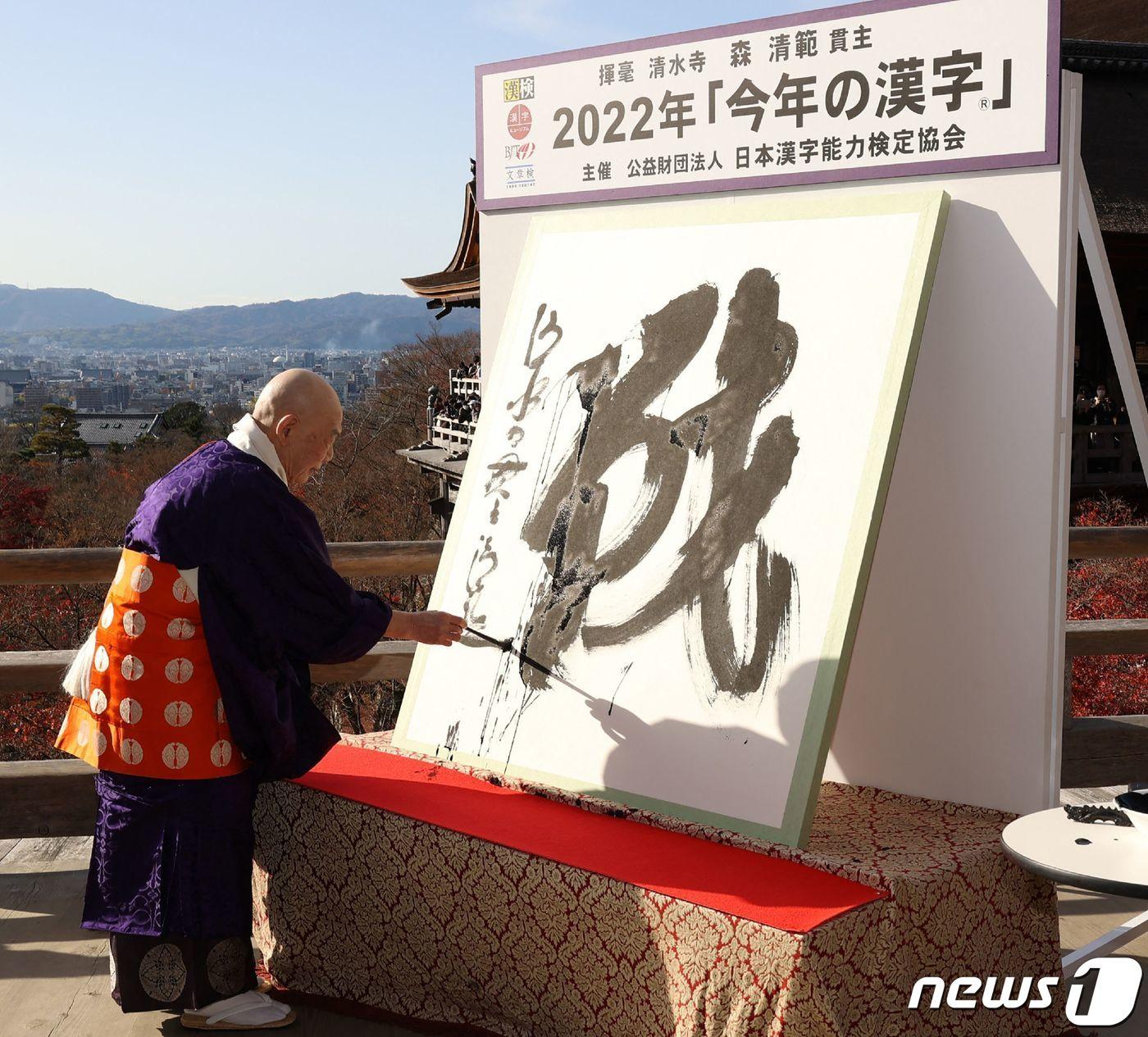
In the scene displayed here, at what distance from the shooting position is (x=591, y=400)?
9.55 ft

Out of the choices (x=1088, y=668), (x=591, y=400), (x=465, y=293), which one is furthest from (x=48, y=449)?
(x=591, y=400)

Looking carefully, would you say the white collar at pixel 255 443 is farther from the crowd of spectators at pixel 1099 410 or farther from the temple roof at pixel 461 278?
the crowd of spectators at pixel 1099 410

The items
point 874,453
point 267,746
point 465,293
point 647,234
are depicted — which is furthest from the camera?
point 465,293

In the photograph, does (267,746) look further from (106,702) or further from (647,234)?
(647,234)

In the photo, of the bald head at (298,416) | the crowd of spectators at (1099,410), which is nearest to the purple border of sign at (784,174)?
the bald head at (298,416)

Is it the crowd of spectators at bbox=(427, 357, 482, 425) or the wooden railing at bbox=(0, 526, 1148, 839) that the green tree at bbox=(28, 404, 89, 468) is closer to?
the crowd of spectators at bbox=(427, 357, 482, 425)

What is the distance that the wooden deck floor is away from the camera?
2.61 m

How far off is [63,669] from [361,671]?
883 mm

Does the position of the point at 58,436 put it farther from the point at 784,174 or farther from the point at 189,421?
the point at 784,174

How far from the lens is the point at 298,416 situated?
99.8 inches

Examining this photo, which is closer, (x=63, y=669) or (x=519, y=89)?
(x=519, y=89)

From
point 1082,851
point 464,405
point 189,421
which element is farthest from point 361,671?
point 189,421

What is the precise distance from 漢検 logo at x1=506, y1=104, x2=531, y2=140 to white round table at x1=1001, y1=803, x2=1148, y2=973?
213cm

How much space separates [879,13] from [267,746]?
2033mm
